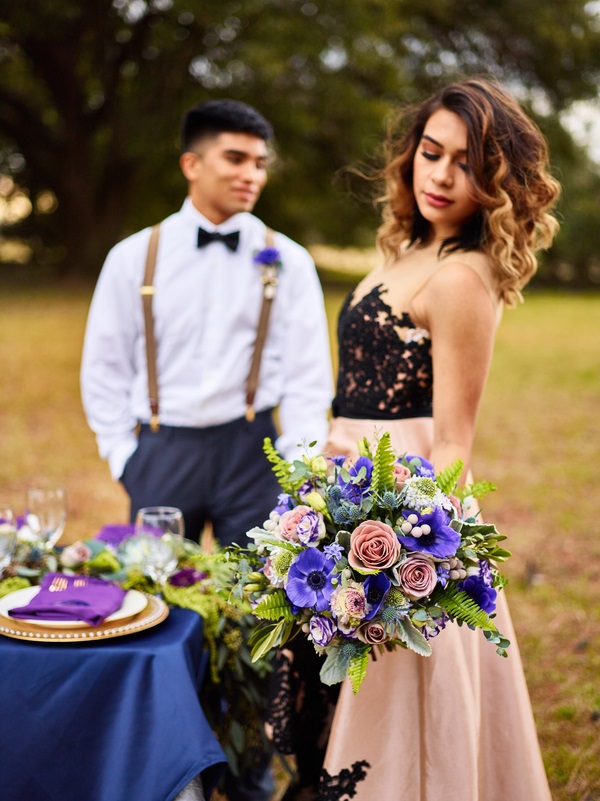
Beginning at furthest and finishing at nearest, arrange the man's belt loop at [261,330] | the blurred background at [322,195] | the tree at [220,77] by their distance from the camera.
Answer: the tree at [220,77]
the blurred background at [322,195]
the man's belt loop at [261,330]

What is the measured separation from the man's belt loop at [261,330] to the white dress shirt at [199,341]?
0.09 feet

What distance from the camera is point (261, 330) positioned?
3.59m

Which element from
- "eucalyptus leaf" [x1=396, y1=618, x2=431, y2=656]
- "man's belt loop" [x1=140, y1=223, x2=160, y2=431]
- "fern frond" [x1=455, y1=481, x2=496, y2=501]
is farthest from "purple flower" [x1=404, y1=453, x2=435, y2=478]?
"man's belt loop" [x1=140, y1=223, x2=160, y2=431]

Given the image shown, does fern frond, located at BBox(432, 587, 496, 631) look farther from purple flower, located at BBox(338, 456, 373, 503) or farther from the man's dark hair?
the man's dark hair

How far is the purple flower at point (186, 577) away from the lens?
2.64 metres

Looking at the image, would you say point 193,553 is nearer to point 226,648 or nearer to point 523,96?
point 226,648

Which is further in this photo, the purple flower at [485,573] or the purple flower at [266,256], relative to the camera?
the purple flower at [266,256]

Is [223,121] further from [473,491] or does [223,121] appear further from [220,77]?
[220,77]

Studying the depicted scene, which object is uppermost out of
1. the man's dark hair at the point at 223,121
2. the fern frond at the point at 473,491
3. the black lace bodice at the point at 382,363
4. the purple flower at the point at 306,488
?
the man's dark hair at the point at 223,121

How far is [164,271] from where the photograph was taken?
358 cm

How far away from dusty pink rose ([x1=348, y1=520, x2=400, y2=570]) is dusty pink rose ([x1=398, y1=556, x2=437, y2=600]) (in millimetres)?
32

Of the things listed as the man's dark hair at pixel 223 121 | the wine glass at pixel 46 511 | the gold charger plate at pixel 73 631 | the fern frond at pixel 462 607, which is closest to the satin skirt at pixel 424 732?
the fern frond at pixel 462 607

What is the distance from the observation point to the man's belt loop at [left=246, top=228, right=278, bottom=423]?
140 inches

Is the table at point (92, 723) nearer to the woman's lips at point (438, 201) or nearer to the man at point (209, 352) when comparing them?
the man at point (209, 352)
